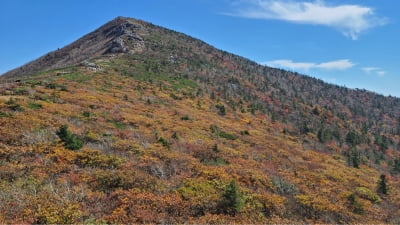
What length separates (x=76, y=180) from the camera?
1366cm

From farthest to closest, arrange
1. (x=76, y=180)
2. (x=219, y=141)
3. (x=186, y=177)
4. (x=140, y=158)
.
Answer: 1. (x=219, y=141)
2. (x=140, y=158)
3. (x=186, y=177)
4. (x=76, y=180)

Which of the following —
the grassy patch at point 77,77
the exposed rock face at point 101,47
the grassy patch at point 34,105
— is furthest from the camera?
the exposed rock face at point 101,47

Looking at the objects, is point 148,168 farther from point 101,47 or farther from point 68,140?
point 101,47

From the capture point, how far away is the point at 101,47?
7806 centimetres

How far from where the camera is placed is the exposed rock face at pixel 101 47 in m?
72.5

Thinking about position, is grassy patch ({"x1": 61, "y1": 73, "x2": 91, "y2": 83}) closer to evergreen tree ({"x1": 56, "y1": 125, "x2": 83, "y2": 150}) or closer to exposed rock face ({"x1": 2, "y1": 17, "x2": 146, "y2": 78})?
exposed rock face ({"x1": 2, "y1": 17, "x2": 146, "y2": 78})

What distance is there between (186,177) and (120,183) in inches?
137

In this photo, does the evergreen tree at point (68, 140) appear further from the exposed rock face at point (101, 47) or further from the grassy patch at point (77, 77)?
the exposed rock face at point (101, 47)

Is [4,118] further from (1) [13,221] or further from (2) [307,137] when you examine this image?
(2) [307,137]

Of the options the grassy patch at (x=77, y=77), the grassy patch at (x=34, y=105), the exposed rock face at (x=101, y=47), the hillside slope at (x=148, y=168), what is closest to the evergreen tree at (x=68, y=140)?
the hillside slope at (x=148, y=168)

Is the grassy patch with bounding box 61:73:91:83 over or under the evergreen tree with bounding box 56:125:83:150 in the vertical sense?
over

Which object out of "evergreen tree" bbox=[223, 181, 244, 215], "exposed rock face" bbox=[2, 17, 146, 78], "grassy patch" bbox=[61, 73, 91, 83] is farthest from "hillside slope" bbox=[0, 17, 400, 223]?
"exposed rock face" bbox=[2, 17, 146, 78]

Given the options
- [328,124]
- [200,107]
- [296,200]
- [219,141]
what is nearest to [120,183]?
[296,200]

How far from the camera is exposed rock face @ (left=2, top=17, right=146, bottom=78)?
2854 inches
